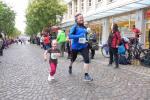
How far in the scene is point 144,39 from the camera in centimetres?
2292

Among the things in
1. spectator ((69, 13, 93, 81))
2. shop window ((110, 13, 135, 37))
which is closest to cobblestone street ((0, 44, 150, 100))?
spectator ((69, 13, 93, 81))

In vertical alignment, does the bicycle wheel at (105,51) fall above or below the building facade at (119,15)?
below

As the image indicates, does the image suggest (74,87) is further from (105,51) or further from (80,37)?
(105,51)

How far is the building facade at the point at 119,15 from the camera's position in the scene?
22.7 meters

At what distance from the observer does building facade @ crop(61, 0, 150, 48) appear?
2266 cm

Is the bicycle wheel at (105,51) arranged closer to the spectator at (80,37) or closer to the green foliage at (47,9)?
the spectator at (80,37)

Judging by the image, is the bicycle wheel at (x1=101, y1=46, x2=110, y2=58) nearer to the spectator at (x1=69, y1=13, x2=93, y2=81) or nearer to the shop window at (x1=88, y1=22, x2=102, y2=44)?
the spectator at (x1=69, y1=13, x2=93, y2=81)

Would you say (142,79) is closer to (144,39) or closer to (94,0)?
(144,39)

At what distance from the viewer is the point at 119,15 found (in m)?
27.7

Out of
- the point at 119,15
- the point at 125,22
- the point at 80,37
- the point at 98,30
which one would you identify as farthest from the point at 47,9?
the point at 80,37

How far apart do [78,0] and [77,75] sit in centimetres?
3280

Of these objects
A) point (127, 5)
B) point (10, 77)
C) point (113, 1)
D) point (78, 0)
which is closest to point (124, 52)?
point (10, 77)

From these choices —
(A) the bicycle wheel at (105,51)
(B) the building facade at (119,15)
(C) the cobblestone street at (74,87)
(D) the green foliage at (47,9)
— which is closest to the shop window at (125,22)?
(B) the building facade at (119,15)

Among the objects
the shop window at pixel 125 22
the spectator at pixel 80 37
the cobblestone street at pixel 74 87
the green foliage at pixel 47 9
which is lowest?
the cobblestone street at pixel 74 87
